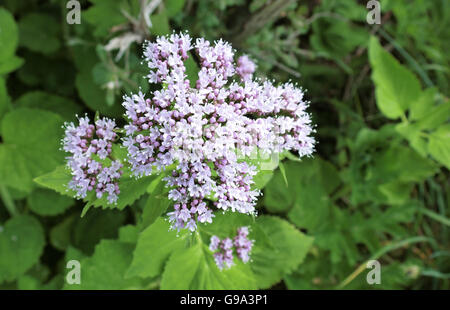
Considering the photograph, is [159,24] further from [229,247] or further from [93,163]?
[229,247]

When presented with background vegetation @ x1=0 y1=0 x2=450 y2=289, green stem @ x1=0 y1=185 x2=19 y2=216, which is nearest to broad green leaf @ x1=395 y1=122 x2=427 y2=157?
background vegetation @ x1=0 y1=0 x2=450 y2=289

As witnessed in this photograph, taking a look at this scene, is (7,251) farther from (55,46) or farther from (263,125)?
(263,125)

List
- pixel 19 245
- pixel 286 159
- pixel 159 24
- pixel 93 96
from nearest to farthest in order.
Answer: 1. pixel 159 24
2. pixel 19 245
3. pixel 93 96
4. pixel 286 159

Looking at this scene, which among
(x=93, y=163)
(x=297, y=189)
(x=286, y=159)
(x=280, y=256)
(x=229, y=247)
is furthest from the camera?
(x=286, y=159)

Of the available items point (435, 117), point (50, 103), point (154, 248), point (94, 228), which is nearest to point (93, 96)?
point (50, 103)

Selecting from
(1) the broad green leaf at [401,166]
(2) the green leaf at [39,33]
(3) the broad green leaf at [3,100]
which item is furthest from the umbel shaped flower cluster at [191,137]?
(2) the green leaf at [39,33]

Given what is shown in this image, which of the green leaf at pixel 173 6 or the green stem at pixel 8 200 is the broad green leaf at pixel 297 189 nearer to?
the green leaf at pixel 173 6

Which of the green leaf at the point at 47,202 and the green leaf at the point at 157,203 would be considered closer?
the green leaf at the point at 157,203
